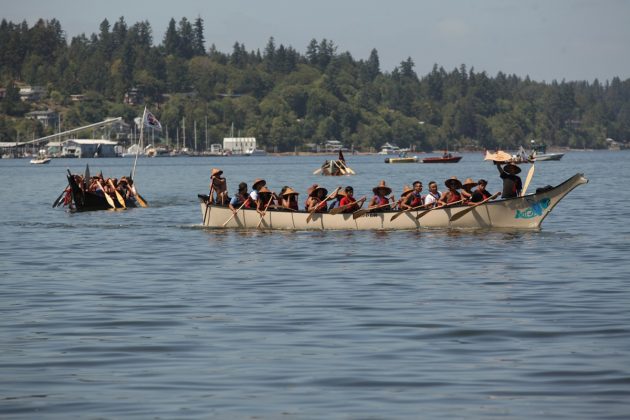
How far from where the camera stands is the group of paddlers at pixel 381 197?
38.2 meters

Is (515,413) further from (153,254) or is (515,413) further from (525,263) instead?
(153,254)

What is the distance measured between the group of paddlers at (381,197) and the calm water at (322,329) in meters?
1.41

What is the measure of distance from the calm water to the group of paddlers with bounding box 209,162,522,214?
1.41 meters

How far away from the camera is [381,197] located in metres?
39.8

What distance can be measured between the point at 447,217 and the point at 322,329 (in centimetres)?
1868

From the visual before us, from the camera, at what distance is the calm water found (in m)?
15.3

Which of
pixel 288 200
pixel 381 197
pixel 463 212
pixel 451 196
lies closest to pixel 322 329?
pixel 463 212

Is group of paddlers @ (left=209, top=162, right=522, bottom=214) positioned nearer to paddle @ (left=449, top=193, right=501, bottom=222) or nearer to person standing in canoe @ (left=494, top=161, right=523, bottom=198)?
person standing in canoe @ (left=494, top=161, right=523, bottom=198)

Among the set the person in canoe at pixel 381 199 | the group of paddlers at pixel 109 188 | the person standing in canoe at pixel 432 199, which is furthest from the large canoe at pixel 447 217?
the group of paddlers at pixel 109 188

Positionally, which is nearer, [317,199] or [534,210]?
[534,210]

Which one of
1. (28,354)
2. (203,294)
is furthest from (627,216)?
(28,354)

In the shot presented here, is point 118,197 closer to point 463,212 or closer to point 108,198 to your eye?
point 108,198

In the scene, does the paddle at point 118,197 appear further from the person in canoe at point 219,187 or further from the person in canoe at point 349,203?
the person in canoe at point 349,203

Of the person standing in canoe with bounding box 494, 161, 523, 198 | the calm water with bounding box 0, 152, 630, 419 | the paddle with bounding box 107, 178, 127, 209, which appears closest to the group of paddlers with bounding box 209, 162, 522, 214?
the person standing in canoe with bounding box 494, 161, 523, 198
